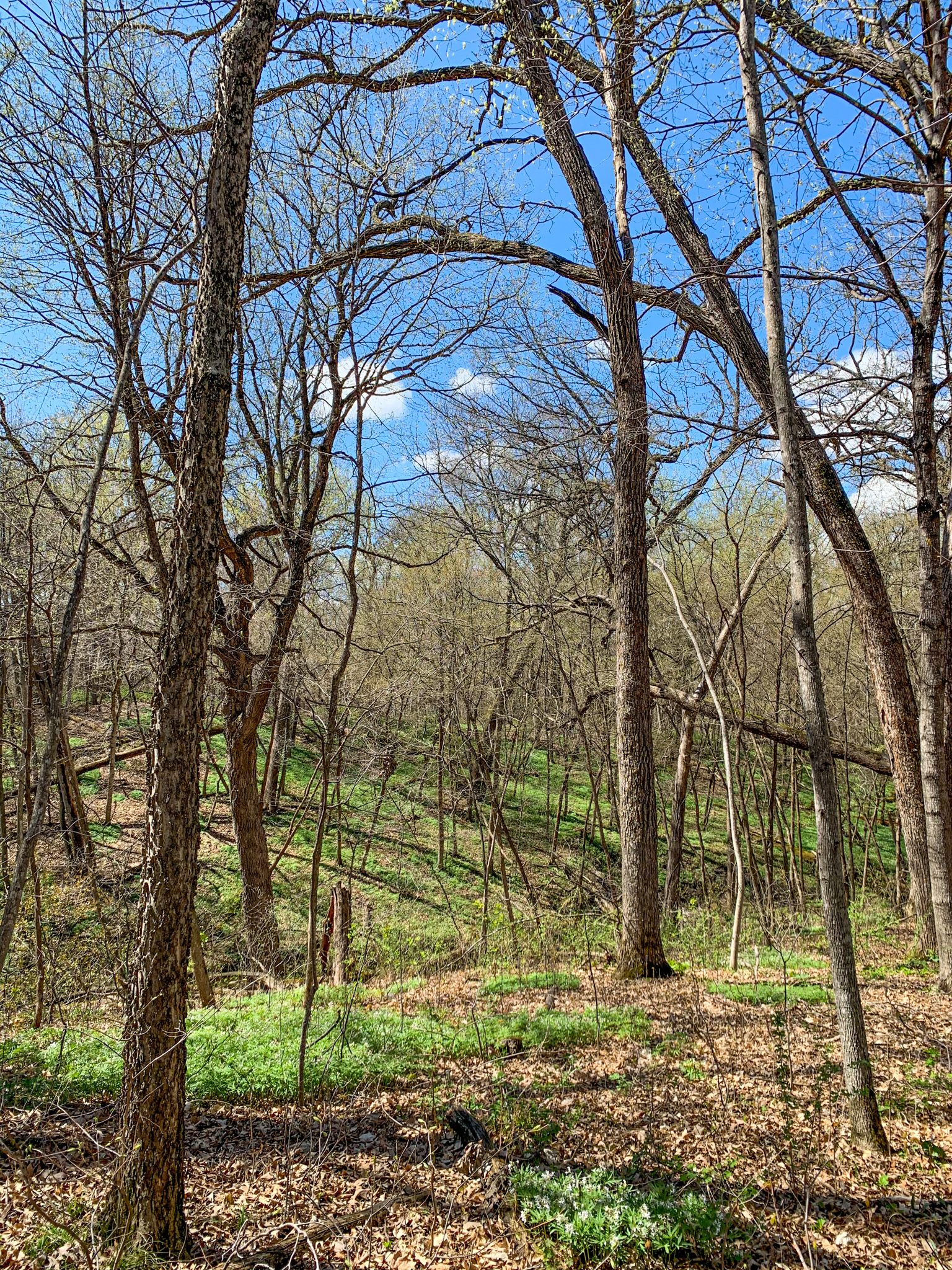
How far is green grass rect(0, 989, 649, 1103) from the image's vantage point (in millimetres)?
5191

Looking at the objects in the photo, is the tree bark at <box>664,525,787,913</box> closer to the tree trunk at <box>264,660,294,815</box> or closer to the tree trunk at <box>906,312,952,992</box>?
the tree trunk at <box>906,312,952,992</box>

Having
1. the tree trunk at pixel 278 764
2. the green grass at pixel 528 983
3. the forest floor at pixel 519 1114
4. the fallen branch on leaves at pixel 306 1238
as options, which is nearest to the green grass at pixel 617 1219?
the forest floor at pixel 519 1114

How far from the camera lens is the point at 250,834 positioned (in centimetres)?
988

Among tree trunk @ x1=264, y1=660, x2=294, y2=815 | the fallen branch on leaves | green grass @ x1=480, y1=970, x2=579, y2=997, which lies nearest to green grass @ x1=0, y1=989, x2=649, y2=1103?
green grass @ x1=480, y1=970, x2=579, y2=997

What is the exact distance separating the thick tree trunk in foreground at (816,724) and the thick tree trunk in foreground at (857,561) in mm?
3362

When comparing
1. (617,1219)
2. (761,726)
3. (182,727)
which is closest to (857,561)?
(761,726)

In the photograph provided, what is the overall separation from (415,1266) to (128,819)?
13.7 metres

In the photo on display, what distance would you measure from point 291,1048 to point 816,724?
4654 millimetres

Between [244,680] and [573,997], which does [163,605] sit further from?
[244,680]

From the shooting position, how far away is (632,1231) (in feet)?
10.3

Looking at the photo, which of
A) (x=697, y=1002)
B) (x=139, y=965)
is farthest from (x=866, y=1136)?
(x=139, y=965)

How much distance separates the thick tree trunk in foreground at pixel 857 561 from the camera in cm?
725

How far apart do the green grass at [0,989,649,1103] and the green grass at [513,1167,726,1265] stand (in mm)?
1846

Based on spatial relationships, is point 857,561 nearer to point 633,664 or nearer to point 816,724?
point 633,664
